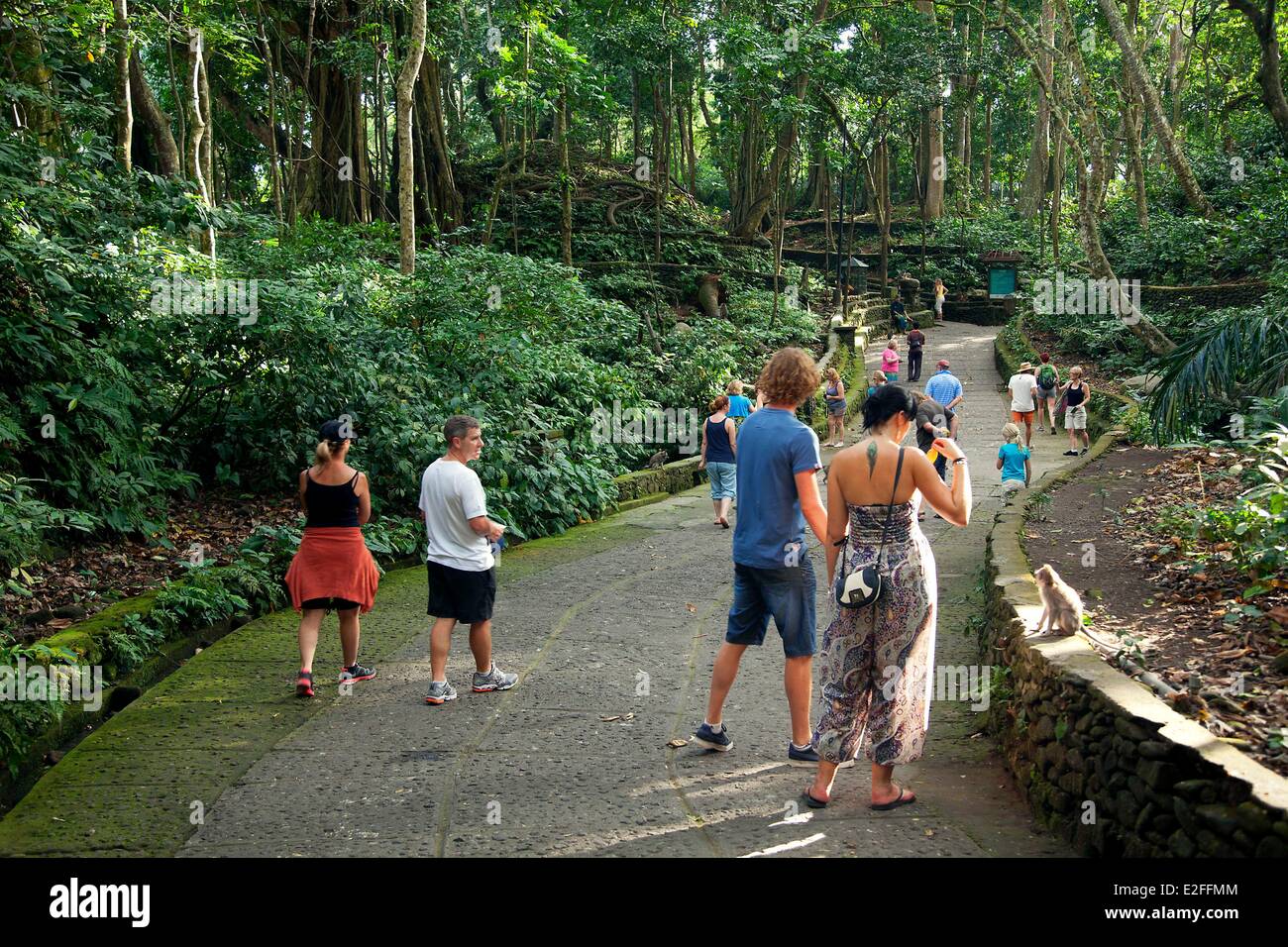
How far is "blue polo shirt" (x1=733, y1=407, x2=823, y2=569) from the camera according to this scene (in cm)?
502

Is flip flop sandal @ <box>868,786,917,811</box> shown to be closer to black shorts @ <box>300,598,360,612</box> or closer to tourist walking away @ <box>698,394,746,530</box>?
black shorts @ <box>300,598,360,612</box>

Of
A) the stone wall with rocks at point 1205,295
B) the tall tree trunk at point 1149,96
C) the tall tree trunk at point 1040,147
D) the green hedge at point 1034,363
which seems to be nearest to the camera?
the green hedge at point 1034,363

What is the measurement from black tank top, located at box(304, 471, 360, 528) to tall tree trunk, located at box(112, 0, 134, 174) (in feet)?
24.8

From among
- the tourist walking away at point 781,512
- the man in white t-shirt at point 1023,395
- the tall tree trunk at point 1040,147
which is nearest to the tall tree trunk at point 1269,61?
the tall tree trunk at point 1040,147

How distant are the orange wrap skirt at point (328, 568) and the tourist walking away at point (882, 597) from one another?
9.48ft

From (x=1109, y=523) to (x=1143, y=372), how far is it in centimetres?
1409

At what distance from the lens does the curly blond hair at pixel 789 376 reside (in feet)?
16.6

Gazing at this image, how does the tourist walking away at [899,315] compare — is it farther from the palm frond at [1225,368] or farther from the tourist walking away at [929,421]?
the palm frond at [1225,368]

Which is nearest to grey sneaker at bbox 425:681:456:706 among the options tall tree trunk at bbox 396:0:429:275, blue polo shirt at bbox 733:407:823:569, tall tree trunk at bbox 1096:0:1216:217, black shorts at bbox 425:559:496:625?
black shorts at bbox 425:559:496:625

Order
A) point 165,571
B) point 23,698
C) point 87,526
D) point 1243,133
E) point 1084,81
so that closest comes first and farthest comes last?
point 23,698, point 87,526, point 165,571, point 1084,81, point 1243,133

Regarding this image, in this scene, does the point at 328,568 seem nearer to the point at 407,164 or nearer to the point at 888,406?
the point at 888,406

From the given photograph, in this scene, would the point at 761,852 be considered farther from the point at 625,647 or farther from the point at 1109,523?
the point at 1109,523

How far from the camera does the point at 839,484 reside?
4.70 metres

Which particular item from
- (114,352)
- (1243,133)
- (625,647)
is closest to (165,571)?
(114,352)
